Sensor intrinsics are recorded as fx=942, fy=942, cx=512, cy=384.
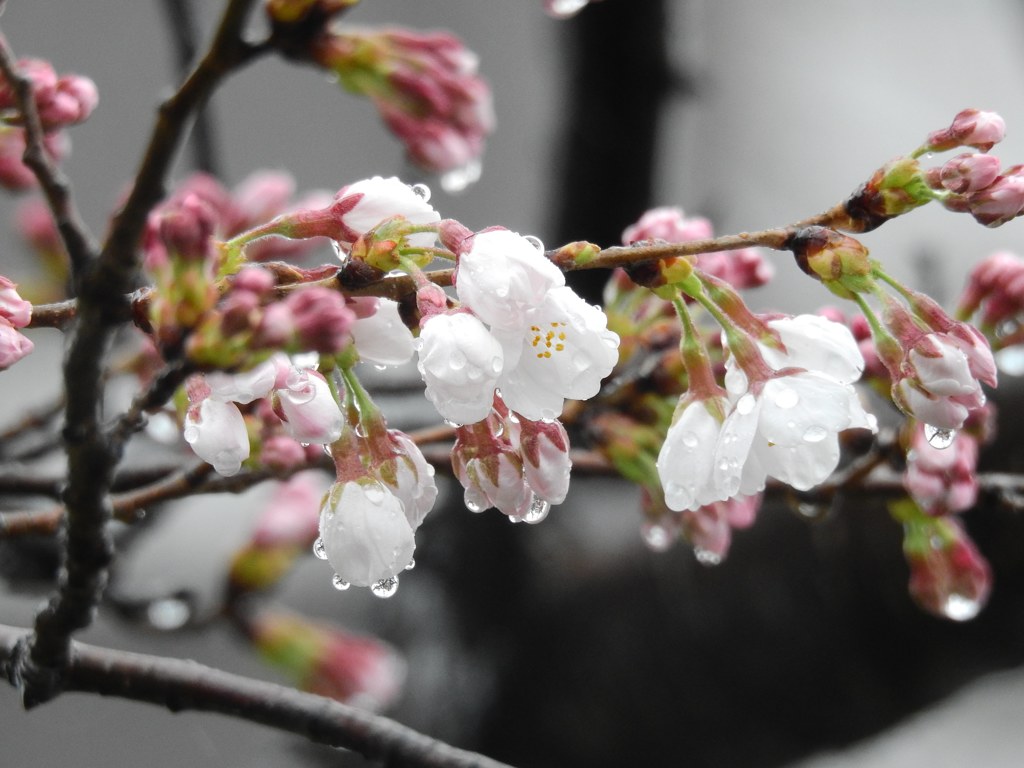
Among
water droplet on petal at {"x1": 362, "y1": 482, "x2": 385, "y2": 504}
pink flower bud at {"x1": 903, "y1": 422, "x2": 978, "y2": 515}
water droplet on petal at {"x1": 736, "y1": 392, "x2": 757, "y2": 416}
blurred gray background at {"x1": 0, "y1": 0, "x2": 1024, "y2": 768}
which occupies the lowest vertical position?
blurred gray background at {"x1": 0, "y1": 0, "x2": 1024, "y2": 768}

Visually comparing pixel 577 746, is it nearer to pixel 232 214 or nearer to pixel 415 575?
pixel 415 575

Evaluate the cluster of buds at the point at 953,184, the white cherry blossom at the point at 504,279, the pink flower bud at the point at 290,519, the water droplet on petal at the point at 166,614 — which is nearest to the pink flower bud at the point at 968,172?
the cluster of buds at the point at 953,184

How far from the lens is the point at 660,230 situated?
0.41 meters

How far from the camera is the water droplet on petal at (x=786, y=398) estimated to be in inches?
10.2

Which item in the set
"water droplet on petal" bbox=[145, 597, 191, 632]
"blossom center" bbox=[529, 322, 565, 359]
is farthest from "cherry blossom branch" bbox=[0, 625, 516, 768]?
"water droplet on petal" bbox=[145, 597, 191, 632]

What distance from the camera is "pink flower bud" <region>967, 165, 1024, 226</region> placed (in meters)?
0.24

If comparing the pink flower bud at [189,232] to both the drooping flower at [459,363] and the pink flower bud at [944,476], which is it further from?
the pink flower bud at [944,476]

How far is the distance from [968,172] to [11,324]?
257 millimetres

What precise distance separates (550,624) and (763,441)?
673 millimetres

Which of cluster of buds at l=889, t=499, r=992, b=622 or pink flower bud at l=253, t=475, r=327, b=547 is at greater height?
cluster of buds at l=889, t=499, r=992, b=622

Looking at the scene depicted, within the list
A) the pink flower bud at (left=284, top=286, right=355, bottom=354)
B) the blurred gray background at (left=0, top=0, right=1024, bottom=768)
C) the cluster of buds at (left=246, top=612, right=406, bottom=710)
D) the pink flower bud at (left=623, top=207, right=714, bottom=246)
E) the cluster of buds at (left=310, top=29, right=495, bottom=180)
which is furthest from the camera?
the blurred gray background at (left=0, top=0, right=1024, bottom=768)

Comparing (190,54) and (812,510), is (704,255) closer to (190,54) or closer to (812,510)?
(812,510)

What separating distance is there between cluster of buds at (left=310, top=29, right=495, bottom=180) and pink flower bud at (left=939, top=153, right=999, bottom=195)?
17 centimetres

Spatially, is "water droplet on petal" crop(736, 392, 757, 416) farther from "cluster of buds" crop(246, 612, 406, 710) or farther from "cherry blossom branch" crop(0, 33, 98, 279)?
"cluster of buds" crop(246, 612, 406, 710)
